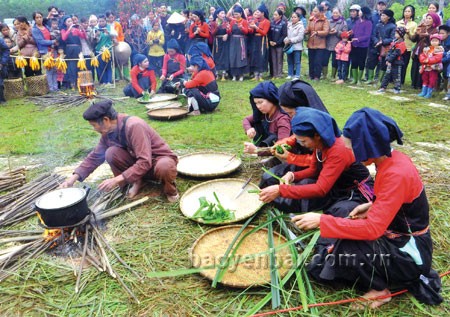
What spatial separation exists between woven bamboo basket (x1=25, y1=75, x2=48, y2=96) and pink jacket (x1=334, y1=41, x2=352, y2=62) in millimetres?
7105

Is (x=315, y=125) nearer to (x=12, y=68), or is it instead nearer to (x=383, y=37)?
(x=383, y=37)

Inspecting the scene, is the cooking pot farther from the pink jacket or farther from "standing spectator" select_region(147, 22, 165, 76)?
the pink jacket

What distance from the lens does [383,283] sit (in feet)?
7.16

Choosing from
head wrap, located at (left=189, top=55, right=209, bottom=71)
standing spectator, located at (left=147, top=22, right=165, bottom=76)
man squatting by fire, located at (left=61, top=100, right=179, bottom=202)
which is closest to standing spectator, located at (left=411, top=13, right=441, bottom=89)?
head wrap, located at (left=189, top=55, right=209, bottom=71)

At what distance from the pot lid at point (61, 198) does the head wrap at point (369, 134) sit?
2027 millimetres

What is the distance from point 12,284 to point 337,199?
8.13ft

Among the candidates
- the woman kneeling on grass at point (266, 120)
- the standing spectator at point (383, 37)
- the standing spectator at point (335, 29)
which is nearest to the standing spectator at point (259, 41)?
the standing spectator at point (335, 29)

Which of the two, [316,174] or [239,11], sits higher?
[239,11]

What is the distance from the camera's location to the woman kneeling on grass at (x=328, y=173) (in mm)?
2502

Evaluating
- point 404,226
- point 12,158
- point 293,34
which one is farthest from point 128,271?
point 293,34

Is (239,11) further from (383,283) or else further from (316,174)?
(383,283)

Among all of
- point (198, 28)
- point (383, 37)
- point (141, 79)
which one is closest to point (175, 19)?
point (198, 28)

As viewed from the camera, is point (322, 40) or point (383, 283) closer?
point (383, 283)

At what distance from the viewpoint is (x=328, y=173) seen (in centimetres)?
263
